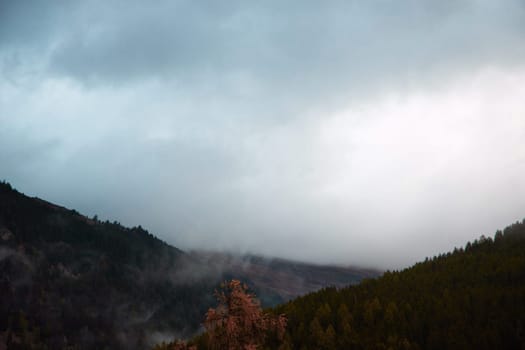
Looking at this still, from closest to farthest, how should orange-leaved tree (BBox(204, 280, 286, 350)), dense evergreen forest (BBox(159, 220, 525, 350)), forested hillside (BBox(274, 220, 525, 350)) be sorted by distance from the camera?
1. orange-leaved tree (BBox(204, 280, 286, 350))
2. dense evergreen forest (BBox(159, 220, 525, 350))
3. forested hillside (BBox(274, 220, 525, 350))

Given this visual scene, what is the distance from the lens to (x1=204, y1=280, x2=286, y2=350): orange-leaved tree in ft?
150

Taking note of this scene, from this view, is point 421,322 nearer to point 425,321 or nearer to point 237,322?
point 425,321

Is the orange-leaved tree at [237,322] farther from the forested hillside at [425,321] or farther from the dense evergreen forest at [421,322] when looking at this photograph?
the forested hillside at [425,321]

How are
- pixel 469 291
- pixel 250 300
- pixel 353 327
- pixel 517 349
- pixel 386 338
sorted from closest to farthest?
pixel 250 300
pixel 517 349
pixel 386 338
pixel 353 327
pixel 469 291

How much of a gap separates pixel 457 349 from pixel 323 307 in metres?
60.6

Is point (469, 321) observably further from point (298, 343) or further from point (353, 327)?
point (298, 343)

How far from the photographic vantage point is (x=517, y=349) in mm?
143250

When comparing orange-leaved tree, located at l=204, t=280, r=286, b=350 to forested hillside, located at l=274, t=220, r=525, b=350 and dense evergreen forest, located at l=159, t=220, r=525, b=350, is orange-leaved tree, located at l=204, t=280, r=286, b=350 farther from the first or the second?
forested hillside, located at l=274, t=220, r=525, b=350

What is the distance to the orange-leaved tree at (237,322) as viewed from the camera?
45719 mm

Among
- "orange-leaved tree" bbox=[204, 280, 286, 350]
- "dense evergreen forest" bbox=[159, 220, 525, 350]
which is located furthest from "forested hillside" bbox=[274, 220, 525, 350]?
"orange-leaved tree" bbox=[204, 280, 286, 350]

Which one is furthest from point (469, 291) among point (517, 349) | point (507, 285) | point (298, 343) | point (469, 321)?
point (298, 343)

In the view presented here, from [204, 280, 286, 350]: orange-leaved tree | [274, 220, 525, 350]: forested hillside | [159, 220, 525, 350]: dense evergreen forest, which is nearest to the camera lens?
[204, 280, 286, 350]: orange-leaved tree

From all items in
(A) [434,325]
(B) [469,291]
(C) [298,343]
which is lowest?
(C) [298,343]

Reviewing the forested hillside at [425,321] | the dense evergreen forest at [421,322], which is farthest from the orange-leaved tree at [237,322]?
the forested hillside at [425,321]
